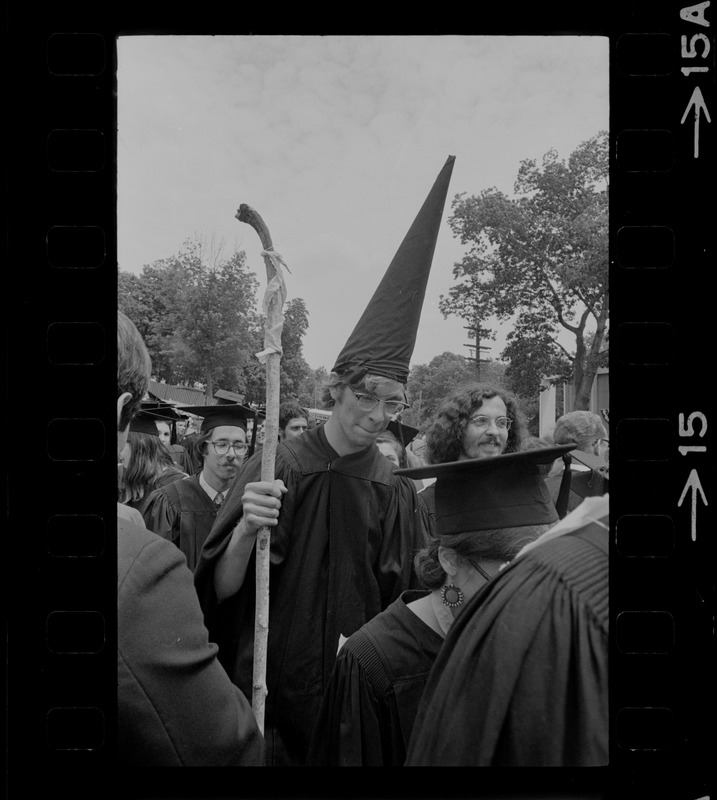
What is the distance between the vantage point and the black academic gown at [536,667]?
1327mm

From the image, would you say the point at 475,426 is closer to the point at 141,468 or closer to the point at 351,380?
the point at 351,380

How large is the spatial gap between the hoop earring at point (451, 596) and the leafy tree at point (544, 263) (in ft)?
1.87

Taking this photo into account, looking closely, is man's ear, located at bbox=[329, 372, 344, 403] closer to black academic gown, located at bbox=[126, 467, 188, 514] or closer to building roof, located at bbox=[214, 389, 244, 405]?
building roof, located at bbox=[214, 389, 244, 405]

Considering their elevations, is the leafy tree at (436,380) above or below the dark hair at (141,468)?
above

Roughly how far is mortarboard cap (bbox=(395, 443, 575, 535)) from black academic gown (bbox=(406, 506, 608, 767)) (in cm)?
22

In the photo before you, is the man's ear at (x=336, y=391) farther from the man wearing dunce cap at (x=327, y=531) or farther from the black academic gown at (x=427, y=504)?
the black academic gown at (x=427, y=504)

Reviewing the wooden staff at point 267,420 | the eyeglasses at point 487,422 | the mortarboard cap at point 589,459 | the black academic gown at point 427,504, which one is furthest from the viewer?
the black academic gown at point 427,504

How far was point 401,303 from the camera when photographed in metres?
1.62

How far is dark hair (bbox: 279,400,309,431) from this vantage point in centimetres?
172

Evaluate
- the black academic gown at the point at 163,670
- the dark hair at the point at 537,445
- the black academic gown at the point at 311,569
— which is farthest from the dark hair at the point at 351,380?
the black academic gown at the point at 163,670

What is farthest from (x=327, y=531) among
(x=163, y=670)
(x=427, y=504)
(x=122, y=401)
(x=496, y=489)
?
(x=122, y=401)

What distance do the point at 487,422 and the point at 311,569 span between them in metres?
0.69
